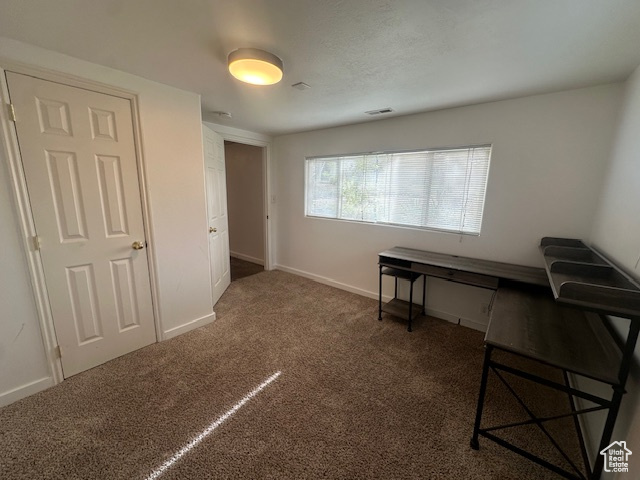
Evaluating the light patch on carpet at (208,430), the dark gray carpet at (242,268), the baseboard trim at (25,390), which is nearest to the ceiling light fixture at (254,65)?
the light patch on carpet at (208,430)

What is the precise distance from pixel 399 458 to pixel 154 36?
279 centimetres

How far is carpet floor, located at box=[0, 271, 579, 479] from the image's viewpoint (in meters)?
1.37

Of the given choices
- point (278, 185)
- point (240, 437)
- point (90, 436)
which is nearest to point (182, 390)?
point (90, 436)

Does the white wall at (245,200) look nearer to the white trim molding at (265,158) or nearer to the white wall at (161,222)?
the white trim molding at (265,158)

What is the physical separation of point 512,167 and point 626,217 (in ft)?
3.33

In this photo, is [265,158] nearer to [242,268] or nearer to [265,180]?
[265,180]

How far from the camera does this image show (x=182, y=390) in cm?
187

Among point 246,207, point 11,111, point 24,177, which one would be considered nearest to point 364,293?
point 246,207

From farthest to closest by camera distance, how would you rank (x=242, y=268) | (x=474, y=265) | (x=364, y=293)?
1. (x=242, y=268)
2. (x=364, y=293)
3. (x=474, y=265)

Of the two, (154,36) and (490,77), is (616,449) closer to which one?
(490,77)

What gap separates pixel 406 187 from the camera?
3.06 metres

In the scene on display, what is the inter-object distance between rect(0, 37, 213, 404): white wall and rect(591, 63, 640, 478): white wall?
3.07 meters

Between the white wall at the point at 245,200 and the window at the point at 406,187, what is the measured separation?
3.70 feet

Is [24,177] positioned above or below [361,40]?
below
